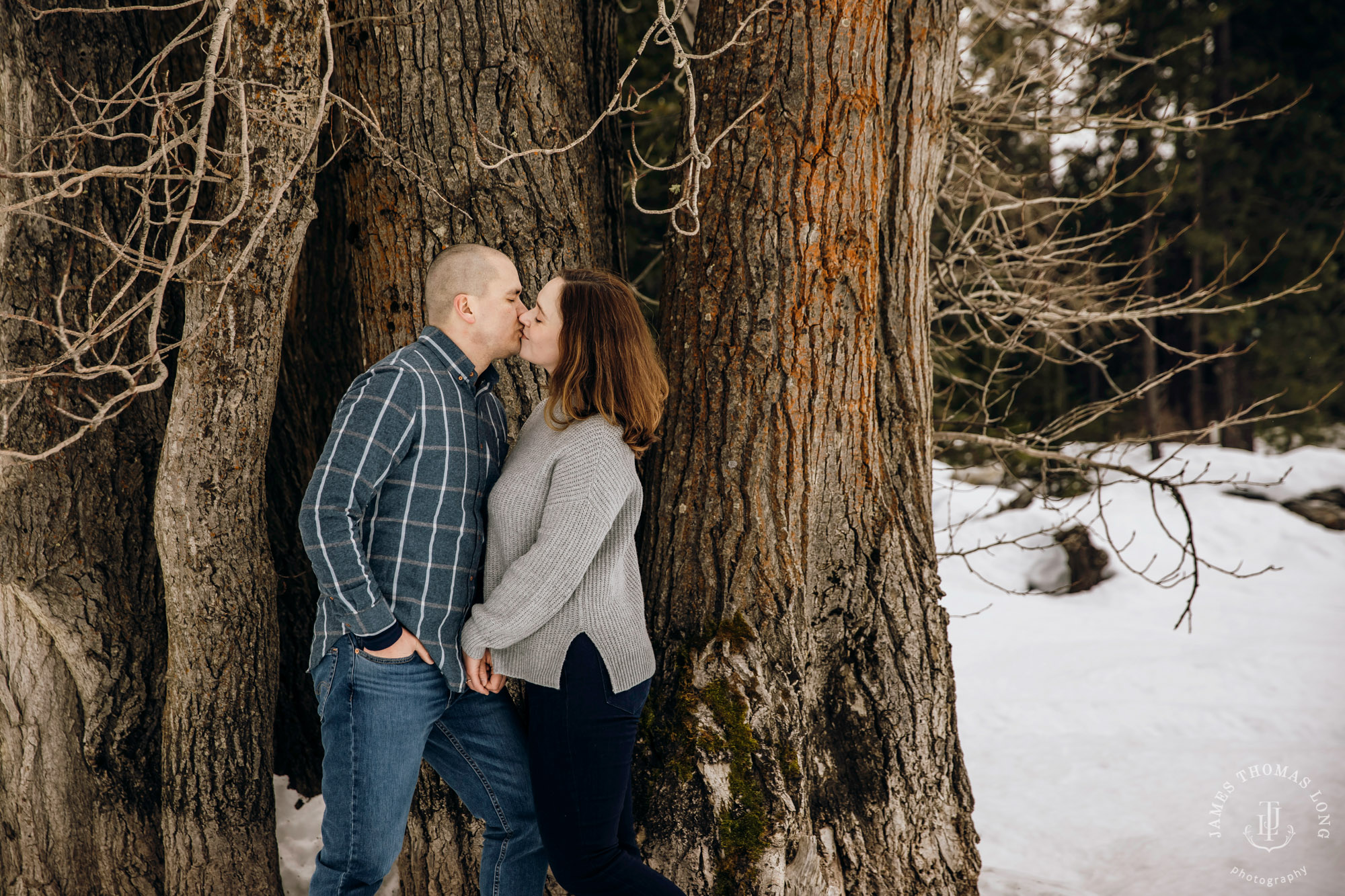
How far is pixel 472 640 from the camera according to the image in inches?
84.4

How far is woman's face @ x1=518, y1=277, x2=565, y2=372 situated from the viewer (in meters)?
2.22

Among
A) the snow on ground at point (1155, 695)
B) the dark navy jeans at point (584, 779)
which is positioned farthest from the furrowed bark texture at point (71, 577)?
the snow on ground at point (1155, 695)

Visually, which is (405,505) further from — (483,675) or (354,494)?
(483,675)

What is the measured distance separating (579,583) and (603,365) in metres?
0.55

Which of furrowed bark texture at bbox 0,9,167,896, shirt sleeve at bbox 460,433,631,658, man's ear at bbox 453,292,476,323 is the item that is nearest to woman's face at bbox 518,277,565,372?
man's ear at bbox 453,292,476,323

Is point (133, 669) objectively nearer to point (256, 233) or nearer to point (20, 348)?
point (20, 348)

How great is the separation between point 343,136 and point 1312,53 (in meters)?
17.3

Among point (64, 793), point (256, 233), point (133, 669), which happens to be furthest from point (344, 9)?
point (64, 793)

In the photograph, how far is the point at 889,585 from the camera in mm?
2844

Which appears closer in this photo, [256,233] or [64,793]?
[256,233]

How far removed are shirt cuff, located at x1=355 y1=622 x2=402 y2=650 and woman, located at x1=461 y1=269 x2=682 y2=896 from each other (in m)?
0.18

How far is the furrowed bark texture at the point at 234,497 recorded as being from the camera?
2438 mm

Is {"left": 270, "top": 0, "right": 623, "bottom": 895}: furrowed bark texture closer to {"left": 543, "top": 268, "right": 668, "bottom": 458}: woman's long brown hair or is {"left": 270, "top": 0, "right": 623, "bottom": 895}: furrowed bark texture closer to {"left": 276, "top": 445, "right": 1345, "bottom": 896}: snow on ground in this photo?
{"left": 543, "top": 268, "right": 668, "bottom": 458}: woman's long brown hair

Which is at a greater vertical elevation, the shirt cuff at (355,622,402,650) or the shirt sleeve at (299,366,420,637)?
the shirt sleeve at (299,366,420,637)
